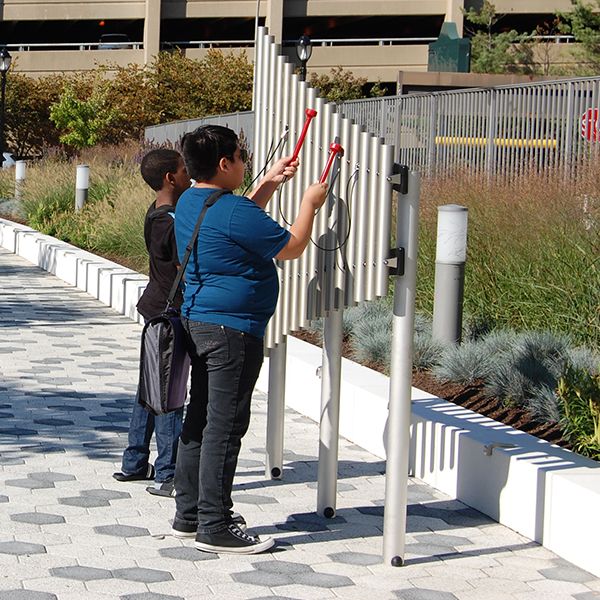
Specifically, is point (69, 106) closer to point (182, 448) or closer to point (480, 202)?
point (480, 202)

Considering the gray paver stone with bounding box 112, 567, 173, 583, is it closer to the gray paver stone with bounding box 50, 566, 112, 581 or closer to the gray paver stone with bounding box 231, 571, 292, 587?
the gray paver stone with bounding box 50, 566, 112, 581

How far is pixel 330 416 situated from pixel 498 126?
9.55 meters

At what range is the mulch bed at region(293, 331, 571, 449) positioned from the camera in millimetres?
7328

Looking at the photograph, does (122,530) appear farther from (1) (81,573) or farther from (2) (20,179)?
(2) (20,179)

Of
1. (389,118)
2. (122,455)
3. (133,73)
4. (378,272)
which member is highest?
(133,73)

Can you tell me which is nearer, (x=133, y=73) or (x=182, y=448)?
(x=182, y=448)

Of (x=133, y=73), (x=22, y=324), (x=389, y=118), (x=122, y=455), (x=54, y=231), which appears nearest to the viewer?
(x=122, y=455)

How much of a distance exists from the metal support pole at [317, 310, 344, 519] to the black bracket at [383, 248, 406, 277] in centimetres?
66

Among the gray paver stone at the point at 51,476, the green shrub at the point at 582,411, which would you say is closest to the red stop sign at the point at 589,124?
the green shrub at the point at 582,411

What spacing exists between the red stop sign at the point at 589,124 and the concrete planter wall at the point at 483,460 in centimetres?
391

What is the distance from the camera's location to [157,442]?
687cm

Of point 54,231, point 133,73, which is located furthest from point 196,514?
point 133,73

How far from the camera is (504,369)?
8188mm

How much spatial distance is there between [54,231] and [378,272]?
1701 centimetres
